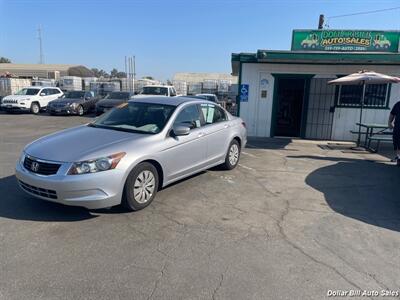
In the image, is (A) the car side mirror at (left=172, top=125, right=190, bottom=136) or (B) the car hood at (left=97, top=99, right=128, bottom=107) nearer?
(A) the car side mirror at (left=172, top=125, right=190, bottom=136)

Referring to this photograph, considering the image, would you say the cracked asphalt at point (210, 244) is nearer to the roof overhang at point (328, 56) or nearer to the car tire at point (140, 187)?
the car tire at point (140, 187)

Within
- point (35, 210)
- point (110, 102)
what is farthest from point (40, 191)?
point (110, 102)

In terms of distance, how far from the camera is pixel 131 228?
4258mm

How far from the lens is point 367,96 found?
12203 mm

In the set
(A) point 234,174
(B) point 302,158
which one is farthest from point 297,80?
(A) point 234,174

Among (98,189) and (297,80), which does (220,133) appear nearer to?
(98,189)

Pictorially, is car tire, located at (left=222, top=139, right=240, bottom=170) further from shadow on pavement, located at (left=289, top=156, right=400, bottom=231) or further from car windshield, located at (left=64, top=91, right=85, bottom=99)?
car windshield, located at (left=64, top=91, right=85, bottom=99)

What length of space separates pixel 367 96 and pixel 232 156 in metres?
7.51

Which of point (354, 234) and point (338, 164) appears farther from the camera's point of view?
point (338, 164)

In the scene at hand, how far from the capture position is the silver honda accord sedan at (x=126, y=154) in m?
4.25

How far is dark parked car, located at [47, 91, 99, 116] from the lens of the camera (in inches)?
795

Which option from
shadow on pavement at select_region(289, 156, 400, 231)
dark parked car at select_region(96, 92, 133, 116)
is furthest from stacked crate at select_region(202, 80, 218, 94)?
shadow on pavement at select_region(289, 156, 400, 231)

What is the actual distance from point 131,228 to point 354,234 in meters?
2.85

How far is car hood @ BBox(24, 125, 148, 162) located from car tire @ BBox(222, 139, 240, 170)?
2.55 metres
